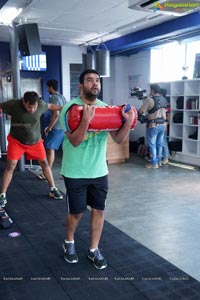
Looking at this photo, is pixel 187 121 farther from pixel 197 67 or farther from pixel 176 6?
pixel 176 6

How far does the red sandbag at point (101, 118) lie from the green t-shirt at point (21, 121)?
180 cm

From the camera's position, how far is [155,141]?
20.5 feet

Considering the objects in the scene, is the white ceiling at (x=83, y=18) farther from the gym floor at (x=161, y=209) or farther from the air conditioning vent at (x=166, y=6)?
the gym floor at (x=161, y=209)

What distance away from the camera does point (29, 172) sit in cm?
567

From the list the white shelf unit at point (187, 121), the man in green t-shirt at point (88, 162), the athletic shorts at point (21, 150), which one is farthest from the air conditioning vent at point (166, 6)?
the white shelf unit at point (187, 121)

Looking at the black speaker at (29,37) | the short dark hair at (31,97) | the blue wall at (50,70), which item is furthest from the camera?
the blue wall at (50,70)

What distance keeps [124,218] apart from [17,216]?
123cm

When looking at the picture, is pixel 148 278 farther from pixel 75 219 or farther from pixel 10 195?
pixel 10 195

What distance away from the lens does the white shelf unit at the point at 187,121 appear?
21.1 feet

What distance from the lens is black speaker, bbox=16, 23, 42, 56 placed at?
5.09m

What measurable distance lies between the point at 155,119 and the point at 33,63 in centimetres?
364

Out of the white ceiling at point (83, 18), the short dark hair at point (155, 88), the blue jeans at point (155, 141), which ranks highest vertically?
the white ceiling at point (83, 18)

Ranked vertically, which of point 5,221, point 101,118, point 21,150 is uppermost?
point 101,118

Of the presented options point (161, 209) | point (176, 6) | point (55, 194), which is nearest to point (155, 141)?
point (161, 209)
